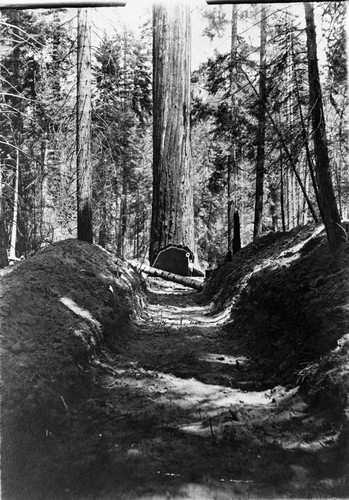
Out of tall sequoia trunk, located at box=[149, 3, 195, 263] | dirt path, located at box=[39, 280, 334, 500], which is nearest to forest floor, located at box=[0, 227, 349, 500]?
dirt path, located at box=[39, 280, 334, 500]

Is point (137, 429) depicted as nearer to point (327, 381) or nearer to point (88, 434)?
point (88, 434)

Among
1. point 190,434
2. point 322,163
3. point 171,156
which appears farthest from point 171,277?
point 190,434

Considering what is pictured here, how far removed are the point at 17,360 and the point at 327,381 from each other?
2389 mm

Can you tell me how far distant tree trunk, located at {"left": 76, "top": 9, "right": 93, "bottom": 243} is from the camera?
24.4ft

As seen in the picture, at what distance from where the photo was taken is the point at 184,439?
8.66 ft

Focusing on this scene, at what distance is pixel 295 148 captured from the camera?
5.44 metres

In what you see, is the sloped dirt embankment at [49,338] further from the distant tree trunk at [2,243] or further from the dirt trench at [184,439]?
the distant tree trunk at [2,243]

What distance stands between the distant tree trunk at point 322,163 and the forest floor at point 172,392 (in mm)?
378

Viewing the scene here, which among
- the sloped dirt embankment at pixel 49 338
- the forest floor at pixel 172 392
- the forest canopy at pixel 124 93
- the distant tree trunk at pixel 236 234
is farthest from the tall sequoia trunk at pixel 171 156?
the forest floor at pixel 172 392

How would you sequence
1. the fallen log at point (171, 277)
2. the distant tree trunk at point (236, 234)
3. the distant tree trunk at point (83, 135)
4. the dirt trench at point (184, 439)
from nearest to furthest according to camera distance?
the dirt trench at point (184, 439), the distant tree trunk at point (83, 135), the fallen log at point (171, 277), the distant tree trunk at point (236, 234)

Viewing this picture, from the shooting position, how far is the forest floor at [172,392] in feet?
6.59

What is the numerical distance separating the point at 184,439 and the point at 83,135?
6.43 m

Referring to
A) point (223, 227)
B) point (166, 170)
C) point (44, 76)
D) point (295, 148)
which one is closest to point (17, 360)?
point (295, 148)

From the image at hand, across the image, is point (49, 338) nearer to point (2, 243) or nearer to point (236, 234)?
point (2, 243)
